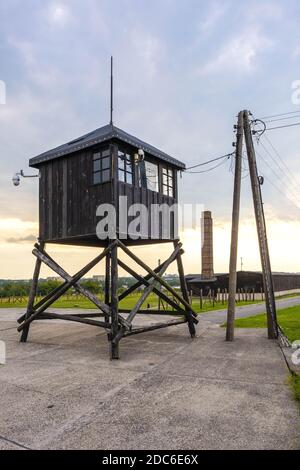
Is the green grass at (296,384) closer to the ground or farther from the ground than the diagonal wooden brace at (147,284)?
closer to the ground

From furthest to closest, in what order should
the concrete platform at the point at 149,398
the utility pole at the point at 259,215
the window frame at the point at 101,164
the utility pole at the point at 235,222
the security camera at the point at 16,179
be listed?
the utility pole at the point at 259,215 → the security camera at the point at 16,179 → the utility pole at the point at 235,222 → the window frame at the point at 101,164 → the concrete platform at the point at 149,398

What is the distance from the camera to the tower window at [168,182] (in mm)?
12547

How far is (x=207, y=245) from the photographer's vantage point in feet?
→ 141

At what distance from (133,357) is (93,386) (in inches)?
99.3

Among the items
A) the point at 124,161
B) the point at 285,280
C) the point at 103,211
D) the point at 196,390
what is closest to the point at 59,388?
the point at 196,390

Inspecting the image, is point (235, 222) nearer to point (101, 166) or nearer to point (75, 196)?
point (101, 166)

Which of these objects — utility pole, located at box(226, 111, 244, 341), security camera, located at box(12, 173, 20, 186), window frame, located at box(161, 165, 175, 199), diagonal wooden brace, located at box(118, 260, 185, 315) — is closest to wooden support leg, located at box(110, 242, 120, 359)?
diagonal wooden brace, located at box(118, 260, 185, 315)

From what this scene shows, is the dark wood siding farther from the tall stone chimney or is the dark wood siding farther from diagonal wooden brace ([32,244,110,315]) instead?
the tall stone chimney

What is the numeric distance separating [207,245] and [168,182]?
31.0 metres

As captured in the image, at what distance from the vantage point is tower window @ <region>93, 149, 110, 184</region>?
34.4ft

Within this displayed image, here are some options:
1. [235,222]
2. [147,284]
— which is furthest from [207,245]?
[147,284]

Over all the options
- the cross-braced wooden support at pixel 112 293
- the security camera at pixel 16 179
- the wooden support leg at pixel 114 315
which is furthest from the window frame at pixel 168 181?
the security camera at pixel 16 179

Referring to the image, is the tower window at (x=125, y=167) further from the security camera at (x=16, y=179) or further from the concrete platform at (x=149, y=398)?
the concrete platform at (x=149, y=398)
